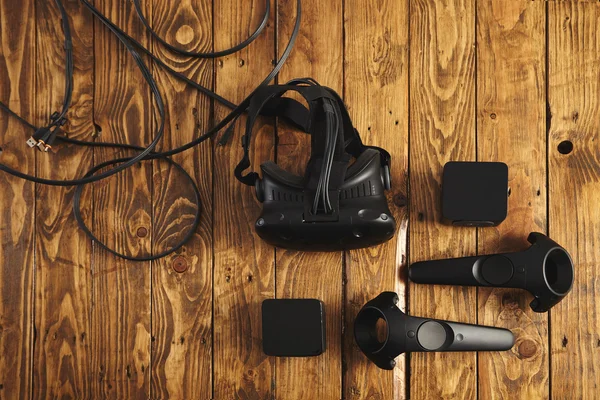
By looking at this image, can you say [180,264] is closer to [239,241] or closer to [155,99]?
[239,241]

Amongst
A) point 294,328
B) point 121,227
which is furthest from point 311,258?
point 121,227

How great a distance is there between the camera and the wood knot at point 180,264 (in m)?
1.12

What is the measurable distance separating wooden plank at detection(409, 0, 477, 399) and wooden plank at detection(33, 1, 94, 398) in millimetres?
692

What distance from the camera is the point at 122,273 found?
1.12m

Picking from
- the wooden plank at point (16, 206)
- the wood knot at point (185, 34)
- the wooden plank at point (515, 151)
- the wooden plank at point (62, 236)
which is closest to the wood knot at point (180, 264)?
the wooden plank at point (62, 236)

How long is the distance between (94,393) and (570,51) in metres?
1.23

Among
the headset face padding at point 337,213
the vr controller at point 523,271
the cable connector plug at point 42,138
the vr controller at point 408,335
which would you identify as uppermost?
the cable connector plug at point 42,138

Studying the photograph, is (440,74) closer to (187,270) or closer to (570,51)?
(570,51)

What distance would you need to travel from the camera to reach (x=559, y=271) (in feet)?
3.43

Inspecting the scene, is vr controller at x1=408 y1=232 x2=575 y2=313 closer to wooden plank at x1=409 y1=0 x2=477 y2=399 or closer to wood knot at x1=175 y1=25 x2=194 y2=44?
wooden plank at x1=409 y1=0 x2=477 y2=399

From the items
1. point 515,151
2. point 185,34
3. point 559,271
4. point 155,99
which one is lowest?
point 559,271

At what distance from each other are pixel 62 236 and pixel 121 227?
0.43ft

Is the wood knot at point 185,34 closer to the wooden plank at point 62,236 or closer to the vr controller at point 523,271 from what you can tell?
the wooden plank at point 62,236

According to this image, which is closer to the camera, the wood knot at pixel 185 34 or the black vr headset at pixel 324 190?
the black vr headset at pixel 324 190
